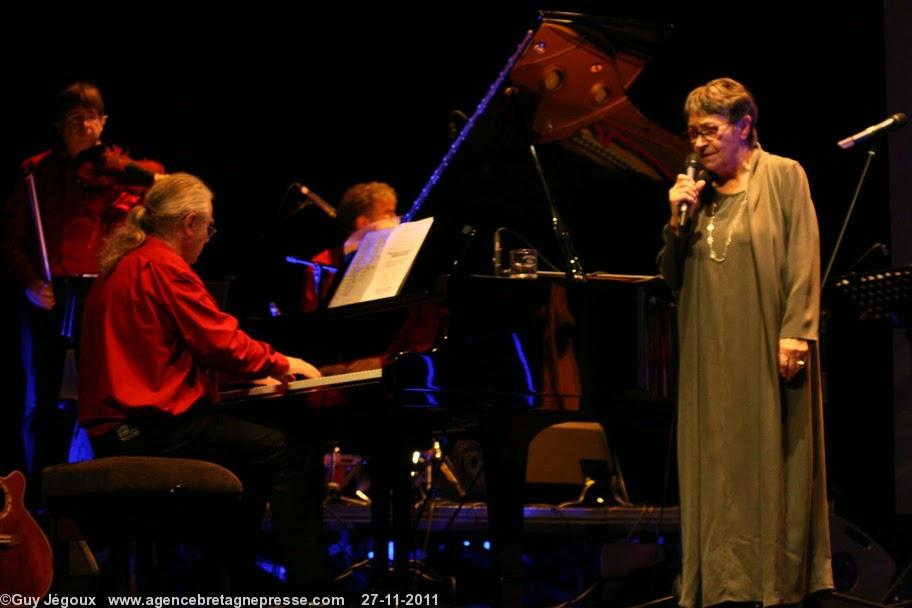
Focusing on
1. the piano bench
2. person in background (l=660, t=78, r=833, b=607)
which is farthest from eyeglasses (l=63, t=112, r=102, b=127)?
person in background (l=660, t=78, r=833, b=607)

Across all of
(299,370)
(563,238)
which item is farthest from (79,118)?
(563,238)

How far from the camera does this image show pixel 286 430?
4.14m

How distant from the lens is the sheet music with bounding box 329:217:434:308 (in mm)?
4137

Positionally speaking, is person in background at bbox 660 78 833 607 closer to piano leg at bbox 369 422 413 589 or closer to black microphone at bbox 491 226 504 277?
black microphone at bbox 491 226 504 277

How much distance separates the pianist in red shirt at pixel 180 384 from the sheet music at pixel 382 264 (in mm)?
366

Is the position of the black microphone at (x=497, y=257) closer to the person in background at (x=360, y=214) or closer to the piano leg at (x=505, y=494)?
the piano leg at (x=505, y=494)

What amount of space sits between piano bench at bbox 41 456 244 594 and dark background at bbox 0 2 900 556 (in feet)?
8.73

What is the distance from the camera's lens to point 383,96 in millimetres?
6770

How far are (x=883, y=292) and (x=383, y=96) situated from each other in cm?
328

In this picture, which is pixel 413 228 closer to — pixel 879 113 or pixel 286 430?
pixel 286 430

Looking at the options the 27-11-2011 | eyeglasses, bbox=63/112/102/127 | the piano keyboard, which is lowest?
the 27-11-2011

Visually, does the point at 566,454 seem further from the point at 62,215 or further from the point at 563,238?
the point at 62,215

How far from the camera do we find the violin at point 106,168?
5312mm

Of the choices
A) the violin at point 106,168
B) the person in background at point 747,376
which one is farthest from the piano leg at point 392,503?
the violin at point 106,168
